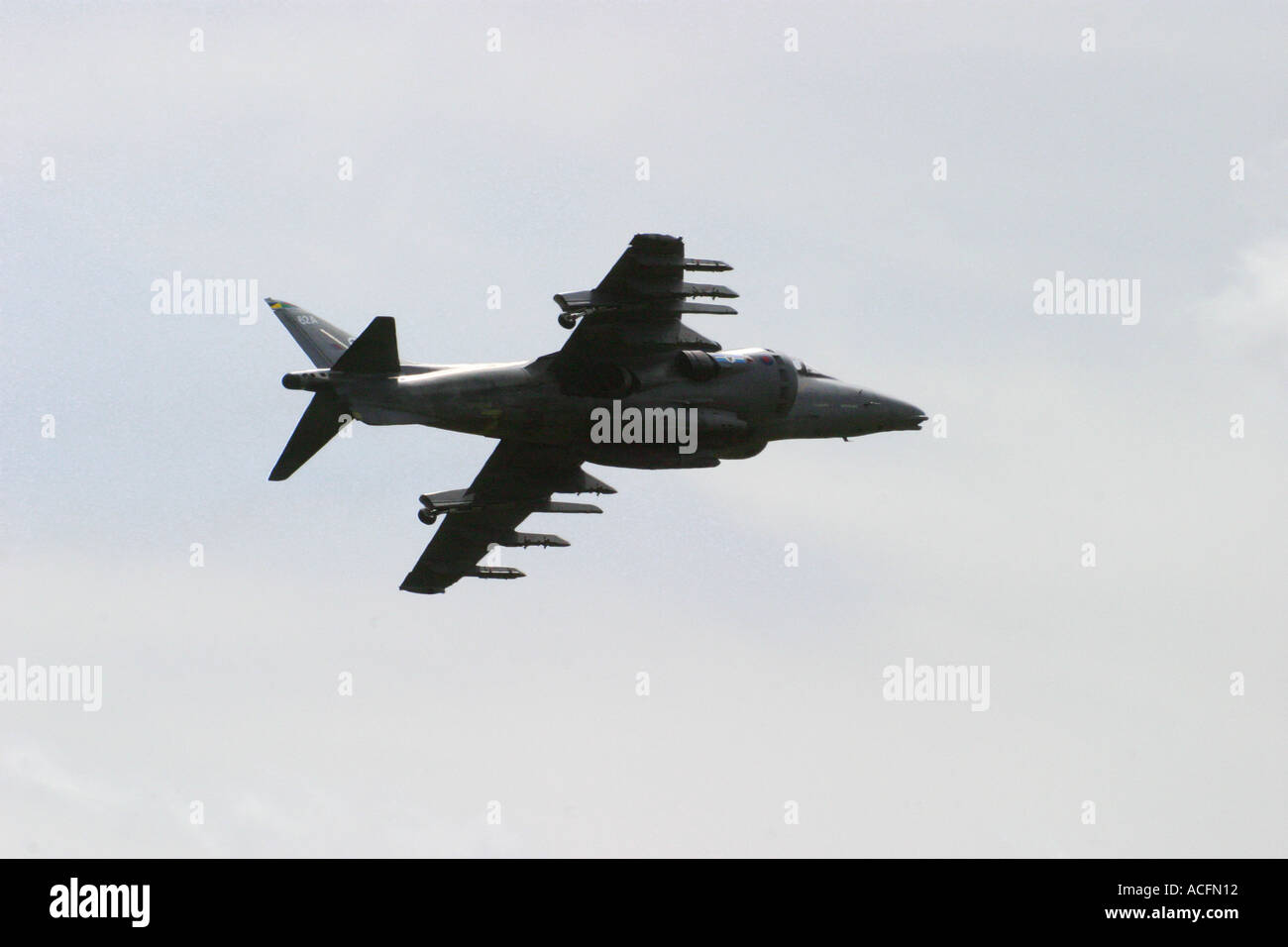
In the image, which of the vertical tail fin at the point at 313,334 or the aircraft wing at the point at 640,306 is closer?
the aircraft wing at the point at 640,306

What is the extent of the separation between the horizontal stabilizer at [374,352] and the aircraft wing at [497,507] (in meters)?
6.98

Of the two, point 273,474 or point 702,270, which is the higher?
point 702,270

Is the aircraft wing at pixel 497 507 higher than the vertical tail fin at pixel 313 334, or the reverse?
the vertical tail fin at pixel 313 334

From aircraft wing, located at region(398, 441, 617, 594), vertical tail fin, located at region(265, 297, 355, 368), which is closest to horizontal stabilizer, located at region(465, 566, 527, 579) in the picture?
aircraft wing, located at region(398, 441, 617, 594)

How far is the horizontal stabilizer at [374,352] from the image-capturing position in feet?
152

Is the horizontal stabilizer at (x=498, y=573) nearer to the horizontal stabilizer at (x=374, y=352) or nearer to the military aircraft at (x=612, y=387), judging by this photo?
the military aircraft at (x=612, y=387)

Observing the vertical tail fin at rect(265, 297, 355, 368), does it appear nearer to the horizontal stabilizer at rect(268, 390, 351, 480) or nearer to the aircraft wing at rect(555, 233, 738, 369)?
the horizontal stabilizer at rect(268, 390, 351, 480)

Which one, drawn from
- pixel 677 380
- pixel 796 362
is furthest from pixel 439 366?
pixel 796 362

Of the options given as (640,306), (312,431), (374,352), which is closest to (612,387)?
(640,306)

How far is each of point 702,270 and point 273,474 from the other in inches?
454

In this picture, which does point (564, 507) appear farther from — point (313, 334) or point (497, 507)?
point (313, 334)

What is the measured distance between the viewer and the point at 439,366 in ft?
159

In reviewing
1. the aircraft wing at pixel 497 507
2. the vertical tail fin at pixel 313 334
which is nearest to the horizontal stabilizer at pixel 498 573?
the aircraft wing at pixel 497 507
